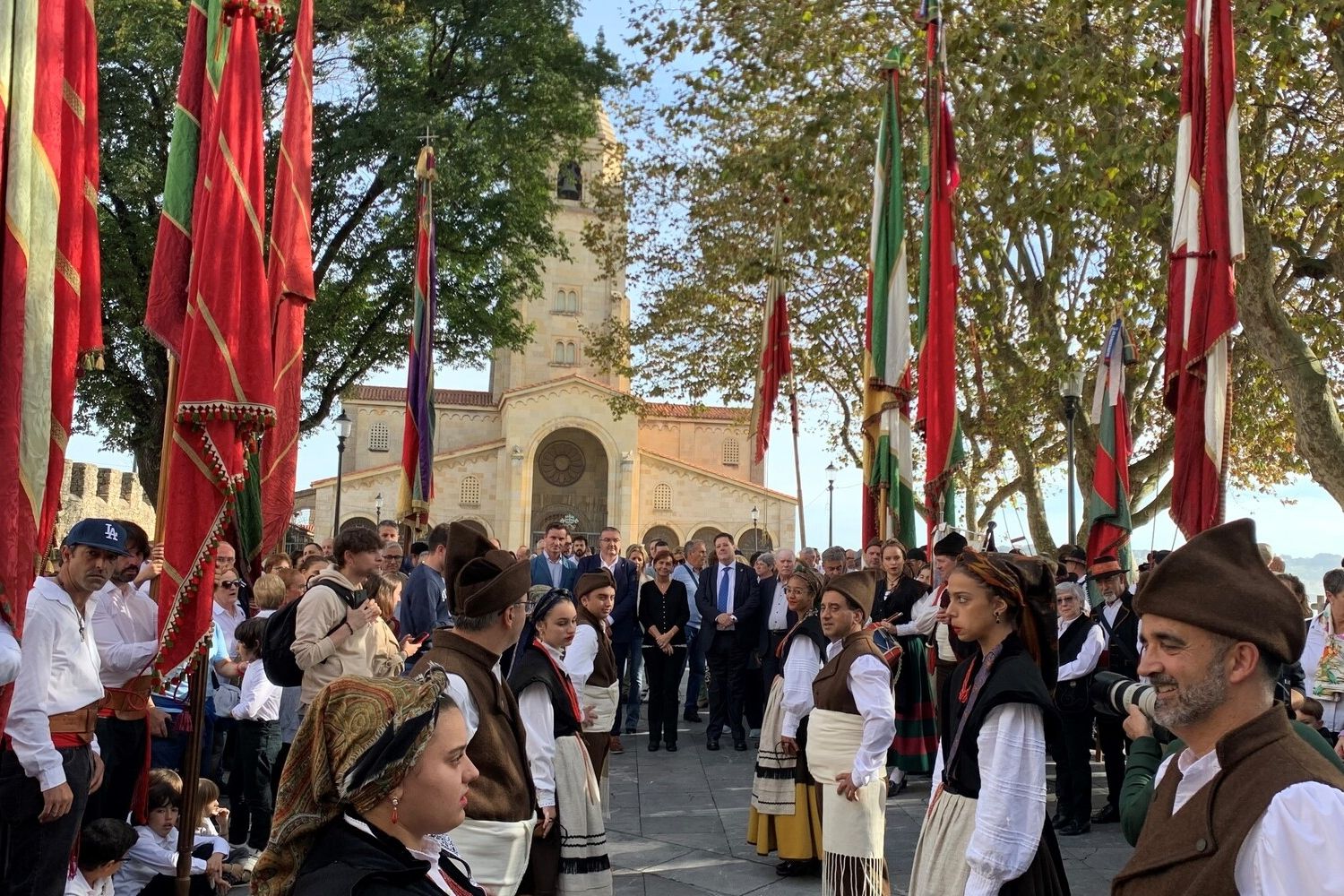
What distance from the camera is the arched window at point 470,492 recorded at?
55.5 m

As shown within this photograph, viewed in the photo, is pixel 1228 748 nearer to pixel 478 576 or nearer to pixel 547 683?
pixel 478 576

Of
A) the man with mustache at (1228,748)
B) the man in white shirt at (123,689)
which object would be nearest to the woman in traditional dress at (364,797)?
the man with mustache at (1228,748)

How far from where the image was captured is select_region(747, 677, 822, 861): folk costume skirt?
24.8ft

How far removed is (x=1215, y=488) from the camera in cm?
550

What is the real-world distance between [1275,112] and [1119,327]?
4.07 meters

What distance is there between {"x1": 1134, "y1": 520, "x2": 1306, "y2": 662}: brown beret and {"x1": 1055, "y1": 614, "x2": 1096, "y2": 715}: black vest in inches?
266

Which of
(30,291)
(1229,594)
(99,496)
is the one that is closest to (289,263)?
(30,291)

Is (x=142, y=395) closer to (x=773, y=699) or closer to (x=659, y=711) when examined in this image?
(x=659, y=711)

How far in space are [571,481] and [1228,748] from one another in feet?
183

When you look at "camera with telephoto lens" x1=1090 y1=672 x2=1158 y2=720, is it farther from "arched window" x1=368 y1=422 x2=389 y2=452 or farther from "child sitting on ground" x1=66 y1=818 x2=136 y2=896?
"arched window" x1=368 y1=422 x2=389 y2=452

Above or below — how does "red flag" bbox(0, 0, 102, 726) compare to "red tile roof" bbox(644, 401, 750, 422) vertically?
below

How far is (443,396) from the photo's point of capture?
214 feet

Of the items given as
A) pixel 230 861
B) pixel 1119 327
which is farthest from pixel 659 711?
pixel 1119 327

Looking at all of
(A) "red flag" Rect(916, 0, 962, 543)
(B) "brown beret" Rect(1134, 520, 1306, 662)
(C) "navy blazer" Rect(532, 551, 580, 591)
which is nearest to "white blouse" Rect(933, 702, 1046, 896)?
(B) "brown beret" Rect(1134, 520, 1306, 662)
